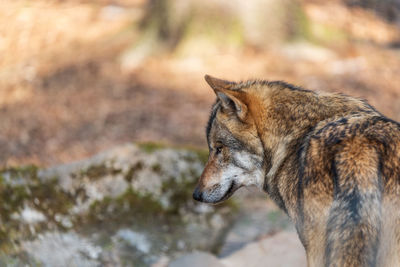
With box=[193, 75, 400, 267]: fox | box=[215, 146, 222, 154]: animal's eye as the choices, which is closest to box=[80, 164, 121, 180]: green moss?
box=[193, 75, 400, 267]: fox

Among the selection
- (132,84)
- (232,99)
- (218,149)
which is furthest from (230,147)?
(132,84)

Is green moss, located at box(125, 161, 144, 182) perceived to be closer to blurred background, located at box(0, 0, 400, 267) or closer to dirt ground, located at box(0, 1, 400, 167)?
blurred background, located at box(0, 0, 400, 267)

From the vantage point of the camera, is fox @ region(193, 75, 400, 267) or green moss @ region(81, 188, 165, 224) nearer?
fox @ region(193, 75, 400, 267)

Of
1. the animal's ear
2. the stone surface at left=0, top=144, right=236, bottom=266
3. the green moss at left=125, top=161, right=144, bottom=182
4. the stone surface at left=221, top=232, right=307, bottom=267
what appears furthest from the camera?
the green moss at left=125, top=161, right=144, bottom=182

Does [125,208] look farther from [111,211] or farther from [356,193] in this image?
[356,193]

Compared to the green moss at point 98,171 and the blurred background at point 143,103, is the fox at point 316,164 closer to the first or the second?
the blurred background at point 143,103

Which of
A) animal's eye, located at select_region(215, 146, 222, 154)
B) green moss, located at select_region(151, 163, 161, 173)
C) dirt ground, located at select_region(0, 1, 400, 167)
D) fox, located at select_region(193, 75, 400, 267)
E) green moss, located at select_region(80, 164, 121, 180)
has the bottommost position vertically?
dirt ground, located at select_region(0, 1, 400, 167)

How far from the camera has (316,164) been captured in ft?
9.85

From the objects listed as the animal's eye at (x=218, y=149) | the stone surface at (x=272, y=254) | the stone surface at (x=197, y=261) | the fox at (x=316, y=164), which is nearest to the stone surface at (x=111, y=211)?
the stone surface at (x=197, y=261)

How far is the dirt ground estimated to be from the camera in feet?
28.5

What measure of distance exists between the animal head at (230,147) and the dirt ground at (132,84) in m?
4.09

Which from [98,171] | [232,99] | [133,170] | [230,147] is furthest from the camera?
[133,170]

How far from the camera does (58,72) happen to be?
1100cm

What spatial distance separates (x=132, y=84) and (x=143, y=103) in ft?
2.45
